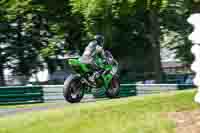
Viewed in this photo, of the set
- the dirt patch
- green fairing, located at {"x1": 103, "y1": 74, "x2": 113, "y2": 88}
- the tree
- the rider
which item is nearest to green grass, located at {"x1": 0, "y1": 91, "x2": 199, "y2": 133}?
the dirt patch

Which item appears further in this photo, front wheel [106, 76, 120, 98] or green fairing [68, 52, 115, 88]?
front wheel [106, 76, 120, 98]

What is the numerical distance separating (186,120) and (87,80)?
23.2 ft

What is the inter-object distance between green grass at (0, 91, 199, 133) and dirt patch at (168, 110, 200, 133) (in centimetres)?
12

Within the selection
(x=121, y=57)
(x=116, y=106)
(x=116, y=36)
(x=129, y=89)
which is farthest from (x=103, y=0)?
(x=121, y=57)

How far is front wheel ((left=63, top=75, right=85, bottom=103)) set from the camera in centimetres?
1428

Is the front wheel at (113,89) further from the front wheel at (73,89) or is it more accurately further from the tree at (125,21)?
the tree at (125,21)

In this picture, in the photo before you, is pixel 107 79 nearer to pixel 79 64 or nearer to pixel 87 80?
pixel 87 80

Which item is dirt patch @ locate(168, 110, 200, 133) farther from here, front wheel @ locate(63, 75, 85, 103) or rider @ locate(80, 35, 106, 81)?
rider @ locate(80, 35, 106, 81)

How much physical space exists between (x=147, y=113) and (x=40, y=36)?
1050 inches

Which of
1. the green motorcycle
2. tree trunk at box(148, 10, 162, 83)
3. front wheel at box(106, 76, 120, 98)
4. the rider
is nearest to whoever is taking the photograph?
the green motorcycle

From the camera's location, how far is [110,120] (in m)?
8.78

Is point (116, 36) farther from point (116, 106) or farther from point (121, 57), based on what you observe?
point (116, 106)

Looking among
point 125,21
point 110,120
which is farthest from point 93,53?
point 125,21

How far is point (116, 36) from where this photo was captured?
1339 inches
